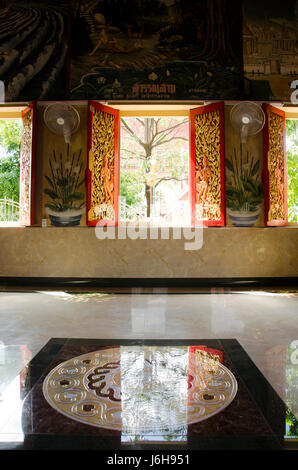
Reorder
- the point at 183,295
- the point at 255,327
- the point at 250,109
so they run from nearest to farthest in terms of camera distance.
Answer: the point at 255,327, the point at 183,295, the point at 250,109

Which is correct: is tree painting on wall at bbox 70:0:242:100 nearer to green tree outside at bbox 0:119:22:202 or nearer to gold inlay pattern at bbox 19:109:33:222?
gold inlay pattern at bbox 19:109:33:222

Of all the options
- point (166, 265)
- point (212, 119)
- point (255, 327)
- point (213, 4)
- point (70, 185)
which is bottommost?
point (255, 327)

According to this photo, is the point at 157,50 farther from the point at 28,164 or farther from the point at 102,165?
the point at 28,164

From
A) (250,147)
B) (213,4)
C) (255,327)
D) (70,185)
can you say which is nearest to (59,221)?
(70,185)

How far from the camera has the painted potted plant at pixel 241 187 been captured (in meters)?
5.60

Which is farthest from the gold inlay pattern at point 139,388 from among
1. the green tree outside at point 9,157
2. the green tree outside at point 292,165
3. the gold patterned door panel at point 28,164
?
A: the green tree outside at point 9,157

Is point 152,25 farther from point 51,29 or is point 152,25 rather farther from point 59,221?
point 59,221

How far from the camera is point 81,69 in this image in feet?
18.4

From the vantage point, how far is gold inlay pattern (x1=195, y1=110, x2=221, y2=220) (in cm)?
553

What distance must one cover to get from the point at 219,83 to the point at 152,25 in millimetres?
1413

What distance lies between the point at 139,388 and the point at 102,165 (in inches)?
171

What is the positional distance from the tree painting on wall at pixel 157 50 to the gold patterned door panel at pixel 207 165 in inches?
14.2

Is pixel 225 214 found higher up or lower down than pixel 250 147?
lower down


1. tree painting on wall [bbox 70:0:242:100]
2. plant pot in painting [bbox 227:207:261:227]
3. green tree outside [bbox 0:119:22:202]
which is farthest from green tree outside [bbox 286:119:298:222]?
green tree outside [bbox 0:119:22:202]
